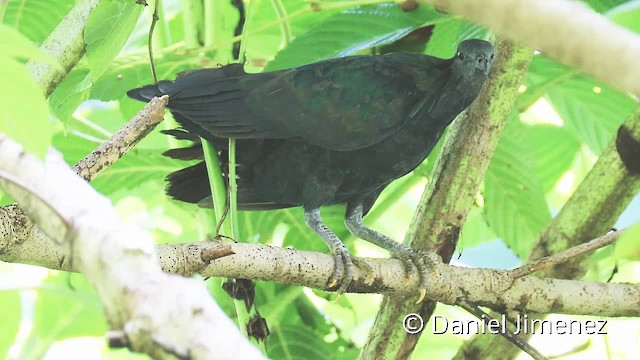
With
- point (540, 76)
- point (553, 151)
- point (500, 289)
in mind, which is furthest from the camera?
point (553, 151)

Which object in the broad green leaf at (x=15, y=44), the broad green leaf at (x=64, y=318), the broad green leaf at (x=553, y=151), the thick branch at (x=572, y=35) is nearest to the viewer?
the thick branch at (x=572, y=35)

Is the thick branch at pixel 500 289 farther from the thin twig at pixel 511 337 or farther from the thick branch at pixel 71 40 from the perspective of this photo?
the thick branch at pixel 71 40

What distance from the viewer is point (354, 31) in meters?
2.00

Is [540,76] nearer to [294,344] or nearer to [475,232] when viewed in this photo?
[475,232]

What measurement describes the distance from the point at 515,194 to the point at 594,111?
0.99ft

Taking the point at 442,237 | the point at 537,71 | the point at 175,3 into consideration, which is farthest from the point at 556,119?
the point at 175,3

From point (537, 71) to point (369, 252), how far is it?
857 millimetres

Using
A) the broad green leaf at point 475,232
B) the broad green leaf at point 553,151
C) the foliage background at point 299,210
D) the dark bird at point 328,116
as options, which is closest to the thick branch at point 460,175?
the dark bird at point 328,116

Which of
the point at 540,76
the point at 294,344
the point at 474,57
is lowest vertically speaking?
the point at 294,344

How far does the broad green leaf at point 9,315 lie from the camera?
66.1 inches

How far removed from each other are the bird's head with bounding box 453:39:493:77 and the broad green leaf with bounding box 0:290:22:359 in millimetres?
958

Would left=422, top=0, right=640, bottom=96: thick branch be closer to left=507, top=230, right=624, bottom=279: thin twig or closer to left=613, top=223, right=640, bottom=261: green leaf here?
left=613, top=223, right=640, bottom=261: green leaf

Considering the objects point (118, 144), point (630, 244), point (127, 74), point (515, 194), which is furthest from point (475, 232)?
point (630, 244)

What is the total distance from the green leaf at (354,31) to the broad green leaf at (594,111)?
47 centimetres
